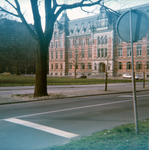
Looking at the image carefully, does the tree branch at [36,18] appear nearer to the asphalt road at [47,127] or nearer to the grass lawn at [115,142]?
the asphalt road at [47,127]

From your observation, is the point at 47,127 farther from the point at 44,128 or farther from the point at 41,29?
the point at 41,29

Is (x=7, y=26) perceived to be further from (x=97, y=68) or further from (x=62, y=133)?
(x=97, y=68)

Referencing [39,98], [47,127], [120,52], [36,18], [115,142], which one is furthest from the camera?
[120,52]

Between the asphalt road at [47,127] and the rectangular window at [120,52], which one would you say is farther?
the rectangular window at [120,52]

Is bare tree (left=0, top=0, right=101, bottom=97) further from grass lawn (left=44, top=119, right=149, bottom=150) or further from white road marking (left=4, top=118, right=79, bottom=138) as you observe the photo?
grass lawn (left=44, top=119, right=149, bottom=150)

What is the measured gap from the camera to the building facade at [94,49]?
199ft

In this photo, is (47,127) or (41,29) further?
(41,29)

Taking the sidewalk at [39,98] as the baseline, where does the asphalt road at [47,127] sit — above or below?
below

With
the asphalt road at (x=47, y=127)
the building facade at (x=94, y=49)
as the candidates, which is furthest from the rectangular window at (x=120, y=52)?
the asphalt road at (x=47, y=127)

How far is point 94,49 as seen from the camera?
→ 7006cm

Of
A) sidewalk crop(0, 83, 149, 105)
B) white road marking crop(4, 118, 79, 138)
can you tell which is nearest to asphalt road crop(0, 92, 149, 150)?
white road marking crop(4, 118, 79, 138)

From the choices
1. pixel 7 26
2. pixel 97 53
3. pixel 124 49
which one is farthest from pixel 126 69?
pixel 7 26

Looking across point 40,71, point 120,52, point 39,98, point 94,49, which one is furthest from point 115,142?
point 94,49

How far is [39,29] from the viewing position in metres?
14.9
